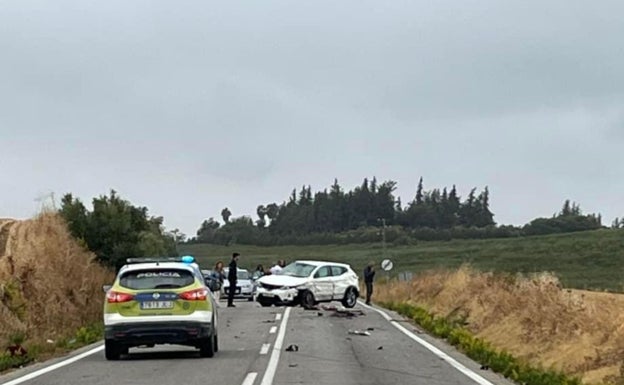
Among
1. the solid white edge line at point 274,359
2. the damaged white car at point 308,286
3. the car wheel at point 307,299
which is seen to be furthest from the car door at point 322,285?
the solid white edge line at point 274,359

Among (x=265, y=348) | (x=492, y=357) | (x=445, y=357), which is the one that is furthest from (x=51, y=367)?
(x=492, y=357)

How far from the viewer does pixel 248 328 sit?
29.0 m

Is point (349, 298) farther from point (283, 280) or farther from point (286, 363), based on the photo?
point (286, 363)

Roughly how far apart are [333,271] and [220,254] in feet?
245

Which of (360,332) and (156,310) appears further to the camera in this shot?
(360,332)

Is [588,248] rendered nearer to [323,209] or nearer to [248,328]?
[248,328]

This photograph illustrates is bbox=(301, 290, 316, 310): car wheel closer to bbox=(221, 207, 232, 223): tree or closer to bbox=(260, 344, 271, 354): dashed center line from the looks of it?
bbox=(260, 344, 271, 354): dashed center line

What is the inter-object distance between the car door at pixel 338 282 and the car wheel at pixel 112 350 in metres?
20.6

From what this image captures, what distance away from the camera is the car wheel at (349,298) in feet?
136

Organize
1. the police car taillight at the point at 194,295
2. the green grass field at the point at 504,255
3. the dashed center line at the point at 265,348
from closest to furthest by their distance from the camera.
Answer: the police car taillight at the point at 194,295, the dashed center line at the point at 265,348, the green grass field at the point at 504,255

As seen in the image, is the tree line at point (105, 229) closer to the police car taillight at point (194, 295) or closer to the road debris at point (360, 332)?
the road debris at point (360, 332)

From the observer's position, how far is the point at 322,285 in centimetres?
4072

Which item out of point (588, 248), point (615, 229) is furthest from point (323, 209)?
point (588, 248)

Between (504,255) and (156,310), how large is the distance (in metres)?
64.6
